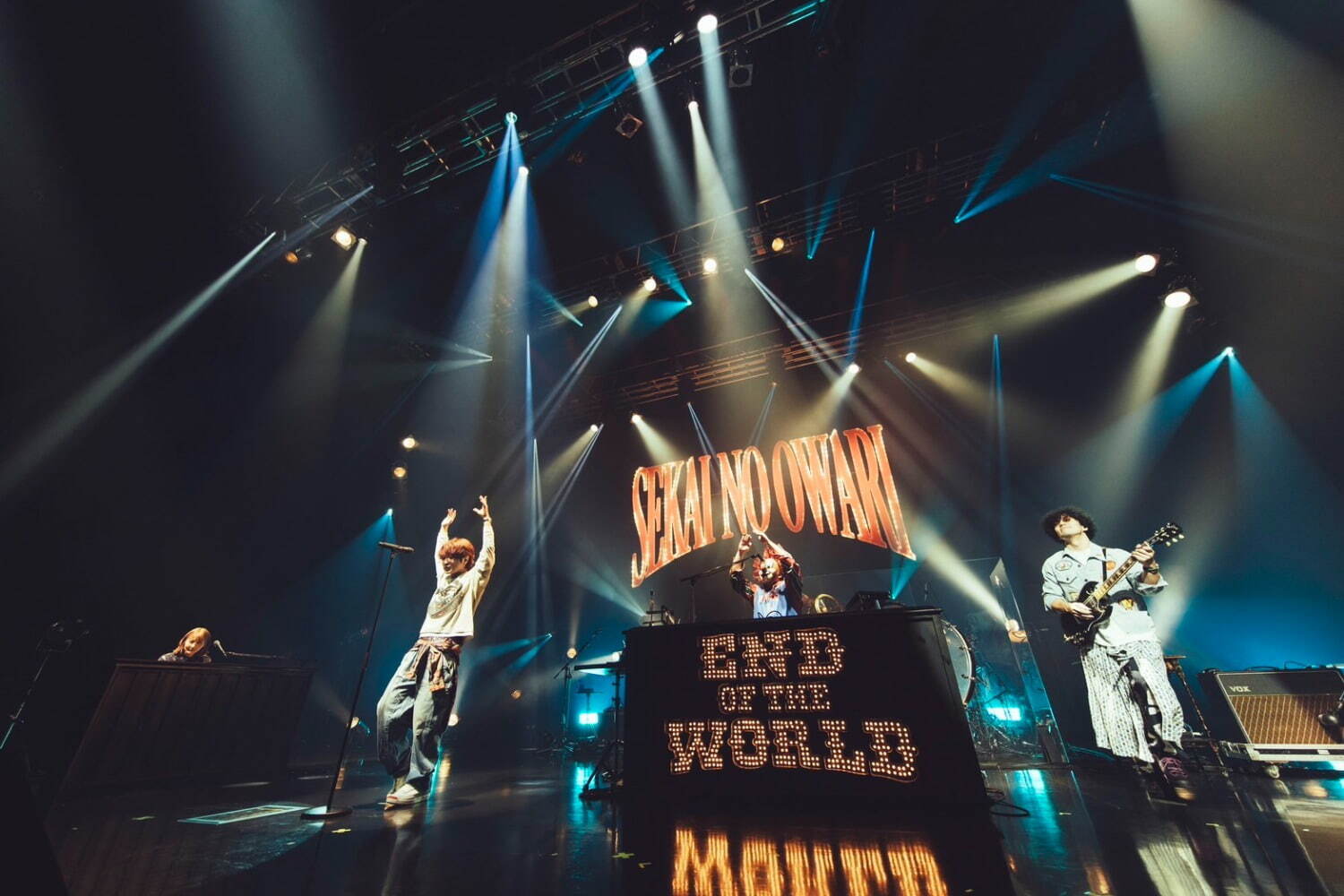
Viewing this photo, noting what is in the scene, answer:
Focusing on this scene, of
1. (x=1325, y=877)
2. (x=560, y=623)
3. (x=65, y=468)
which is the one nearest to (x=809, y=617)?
(x=1325, y=877)

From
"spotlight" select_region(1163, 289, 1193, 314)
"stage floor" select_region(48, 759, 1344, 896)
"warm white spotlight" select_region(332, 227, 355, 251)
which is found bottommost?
"stage floor" select_region(48, 759, 1344, 896)

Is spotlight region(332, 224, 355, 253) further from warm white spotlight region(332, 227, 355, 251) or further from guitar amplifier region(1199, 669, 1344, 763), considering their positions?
guitar amplifier region(1199, 669, 1344, 763)

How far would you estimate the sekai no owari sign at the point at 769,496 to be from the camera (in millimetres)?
8648

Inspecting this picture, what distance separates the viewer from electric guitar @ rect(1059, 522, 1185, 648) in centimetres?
431

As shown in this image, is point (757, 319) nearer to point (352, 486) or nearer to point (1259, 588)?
point (1259, 588)

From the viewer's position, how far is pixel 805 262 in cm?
762

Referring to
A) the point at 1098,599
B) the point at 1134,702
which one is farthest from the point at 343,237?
the point at 1134,702

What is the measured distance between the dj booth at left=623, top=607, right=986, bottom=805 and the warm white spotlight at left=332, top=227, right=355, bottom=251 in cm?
797

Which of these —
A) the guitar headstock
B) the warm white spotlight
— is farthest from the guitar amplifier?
the warm white spotlight

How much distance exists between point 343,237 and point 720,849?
366 inches

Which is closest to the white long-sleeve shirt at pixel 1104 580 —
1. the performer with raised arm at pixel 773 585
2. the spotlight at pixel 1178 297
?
the performer with raised arm at pixel 773 585

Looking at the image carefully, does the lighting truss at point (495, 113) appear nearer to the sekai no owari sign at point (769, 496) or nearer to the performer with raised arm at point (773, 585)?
the performer with raised arm at point (773, 585)

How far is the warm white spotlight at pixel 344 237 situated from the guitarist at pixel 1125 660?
10.7 metres

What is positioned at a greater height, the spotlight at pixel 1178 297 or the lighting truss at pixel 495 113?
the lighting truss at pixel 495 113
